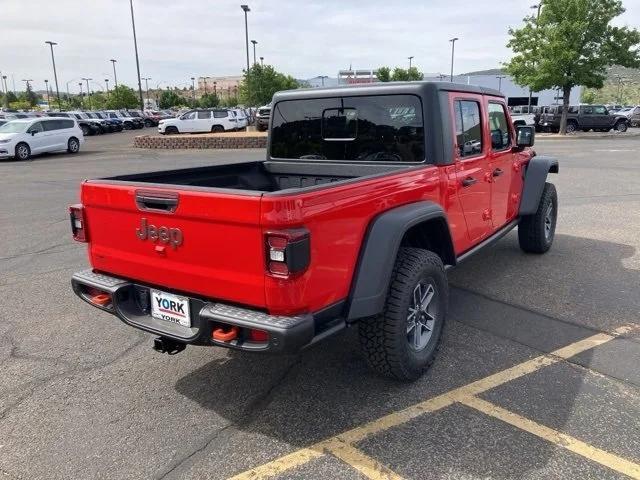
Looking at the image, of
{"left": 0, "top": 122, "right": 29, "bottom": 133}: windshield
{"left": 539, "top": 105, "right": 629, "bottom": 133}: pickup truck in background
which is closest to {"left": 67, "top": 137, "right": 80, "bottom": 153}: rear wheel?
{"left": 0, "top": 122, "right": 29, "bottom": 133}: windshield

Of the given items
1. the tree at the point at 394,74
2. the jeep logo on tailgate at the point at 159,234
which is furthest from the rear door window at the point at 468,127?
the tree at the point at 394,74

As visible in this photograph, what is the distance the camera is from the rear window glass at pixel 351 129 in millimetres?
3938

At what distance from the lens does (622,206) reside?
9039 millimetres

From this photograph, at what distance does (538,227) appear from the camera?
5930 mm

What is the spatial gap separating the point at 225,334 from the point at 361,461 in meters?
0.92

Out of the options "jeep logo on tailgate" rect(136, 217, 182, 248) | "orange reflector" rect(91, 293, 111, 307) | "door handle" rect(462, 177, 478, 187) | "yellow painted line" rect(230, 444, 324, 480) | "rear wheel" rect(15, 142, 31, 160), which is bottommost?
"yellow painted line" rect(230, 444, 324, 480)

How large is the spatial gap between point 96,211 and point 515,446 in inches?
107

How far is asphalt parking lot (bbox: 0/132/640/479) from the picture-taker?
2629mm

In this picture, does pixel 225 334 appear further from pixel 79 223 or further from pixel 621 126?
pixel 621 126

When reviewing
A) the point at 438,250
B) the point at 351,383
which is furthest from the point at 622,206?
the point at 351,383

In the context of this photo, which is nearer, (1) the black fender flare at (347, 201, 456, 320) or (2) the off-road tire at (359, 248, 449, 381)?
(1) the black fender flare at (347, 201, 456, 320)

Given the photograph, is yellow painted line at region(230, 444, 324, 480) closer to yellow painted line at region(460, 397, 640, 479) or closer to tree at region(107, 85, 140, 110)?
yellow painted line at region(460, 397, 640, 479)

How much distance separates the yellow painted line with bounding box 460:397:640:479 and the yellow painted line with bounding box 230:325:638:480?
13cm

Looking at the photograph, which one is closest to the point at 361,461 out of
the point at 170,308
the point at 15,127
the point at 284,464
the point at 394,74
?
the point at 284,464
